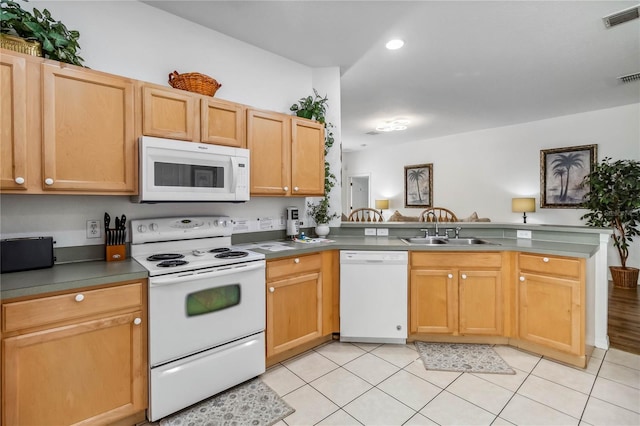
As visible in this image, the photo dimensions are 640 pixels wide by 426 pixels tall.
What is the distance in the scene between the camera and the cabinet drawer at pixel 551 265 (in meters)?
2.20

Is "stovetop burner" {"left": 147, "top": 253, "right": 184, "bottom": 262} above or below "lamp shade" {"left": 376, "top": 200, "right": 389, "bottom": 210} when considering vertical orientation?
below

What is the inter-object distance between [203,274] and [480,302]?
86.9 inches

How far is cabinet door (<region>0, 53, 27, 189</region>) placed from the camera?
1.47m

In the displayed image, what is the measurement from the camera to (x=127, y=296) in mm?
1621

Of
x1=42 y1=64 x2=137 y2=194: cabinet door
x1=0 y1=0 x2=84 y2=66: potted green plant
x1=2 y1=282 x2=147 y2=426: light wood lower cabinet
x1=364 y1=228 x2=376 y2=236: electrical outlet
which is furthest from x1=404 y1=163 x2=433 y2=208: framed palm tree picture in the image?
x1=0 y1=0 x2=84 y2=66: potted green plant

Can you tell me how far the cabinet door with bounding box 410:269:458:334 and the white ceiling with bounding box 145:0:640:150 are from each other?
204 cm

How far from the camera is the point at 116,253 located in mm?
1956

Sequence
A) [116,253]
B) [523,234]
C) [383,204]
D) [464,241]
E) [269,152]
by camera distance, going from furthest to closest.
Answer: [383,204] < [464,241] < [523,234] < [269,152] < [116,253]

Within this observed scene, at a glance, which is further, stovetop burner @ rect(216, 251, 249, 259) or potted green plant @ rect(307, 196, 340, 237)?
potted green plant @ rect(307, 196, 340, 237)

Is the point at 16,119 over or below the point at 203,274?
over

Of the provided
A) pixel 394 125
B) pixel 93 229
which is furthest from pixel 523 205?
pixel 93 229

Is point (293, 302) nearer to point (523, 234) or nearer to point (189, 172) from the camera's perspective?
point (189, 172)

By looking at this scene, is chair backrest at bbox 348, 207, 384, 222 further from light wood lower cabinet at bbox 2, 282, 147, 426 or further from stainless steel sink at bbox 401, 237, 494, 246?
light wood lower cabinet at bbox 2, 282, 147, 426

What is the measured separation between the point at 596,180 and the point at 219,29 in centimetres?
525
